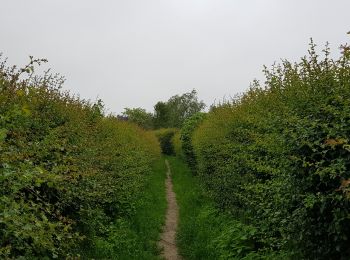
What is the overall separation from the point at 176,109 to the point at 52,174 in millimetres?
70955

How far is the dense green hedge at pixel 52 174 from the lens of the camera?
3617mm

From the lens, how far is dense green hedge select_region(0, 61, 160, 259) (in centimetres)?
362

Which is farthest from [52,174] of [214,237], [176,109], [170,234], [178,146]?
[176,109]

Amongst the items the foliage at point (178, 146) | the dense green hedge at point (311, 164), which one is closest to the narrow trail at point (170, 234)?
the dense green hedge at point (311, 164)

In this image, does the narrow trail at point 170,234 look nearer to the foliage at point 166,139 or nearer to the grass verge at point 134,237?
the grass verge at point 134,237

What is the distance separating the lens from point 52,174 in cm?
369

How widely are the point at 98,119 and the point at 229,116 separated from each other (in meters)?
4.26

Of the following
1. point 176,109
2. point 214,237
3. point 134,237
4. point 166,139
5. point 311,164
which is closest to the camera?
point 311,164

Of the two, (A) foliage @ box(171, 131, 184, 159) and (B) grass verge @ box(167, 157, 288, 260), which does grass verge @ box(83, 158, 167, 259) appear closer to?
(B) grass verge @ box(167, 157, 288, 260)

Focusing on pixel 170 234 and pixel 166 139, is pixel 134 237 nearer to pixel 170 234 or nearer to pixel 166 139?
pixel 170 234

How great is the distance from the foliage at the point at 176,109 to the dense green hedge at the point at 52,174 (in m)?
56.7

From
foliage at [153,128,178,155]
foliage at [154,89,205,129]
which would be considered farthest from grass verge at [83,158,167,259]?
foliage at [154,89,205,129]

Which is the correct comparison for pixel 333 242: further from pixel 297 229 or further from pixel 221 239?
pixel 221 239

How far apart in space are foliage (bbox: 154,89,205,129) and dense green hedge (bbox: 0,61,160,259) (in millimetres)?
56719
